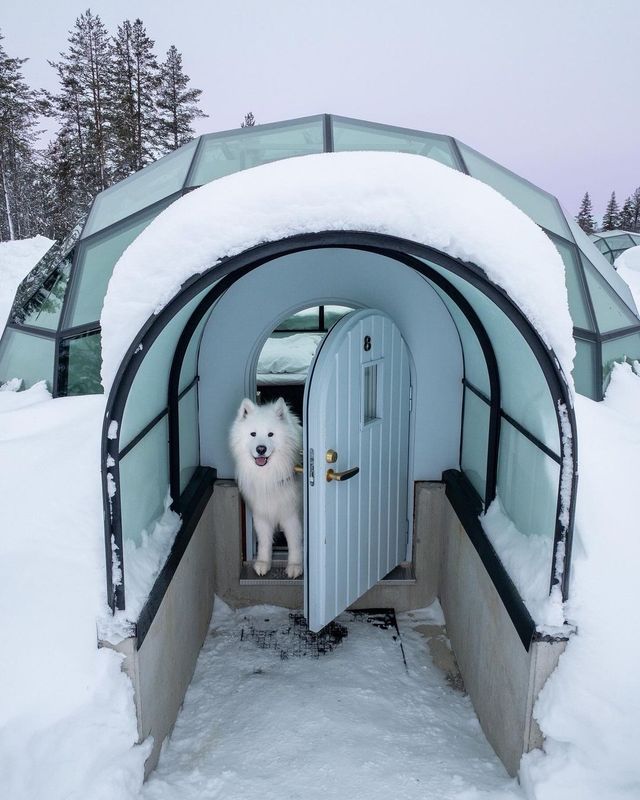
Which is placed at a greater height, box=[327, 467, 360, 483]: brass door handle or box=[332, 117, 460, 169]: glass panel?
box=[332, 117, 460, 169]: glass panel

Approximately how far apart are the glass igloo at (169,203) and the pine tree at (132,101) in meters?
22.8

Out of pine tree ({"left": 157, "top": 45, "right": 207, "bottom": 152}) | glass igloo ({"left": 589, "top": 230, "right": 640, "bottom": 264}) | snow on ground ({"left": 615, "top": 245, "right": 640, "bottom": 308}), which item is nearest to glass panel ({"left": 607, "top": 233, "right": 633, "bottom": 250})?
glass igloo ({"left": 589, "top": 230, "right": 640, "bottom": 264})

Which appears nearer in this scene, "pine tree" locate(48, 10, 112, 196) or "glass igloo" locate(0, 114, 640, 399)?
"glass igloo" locate(0, 114, 640, 399)

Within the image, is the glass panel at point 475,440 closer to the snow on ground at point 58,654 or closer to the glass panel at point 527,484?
the glass panel at point 527,484

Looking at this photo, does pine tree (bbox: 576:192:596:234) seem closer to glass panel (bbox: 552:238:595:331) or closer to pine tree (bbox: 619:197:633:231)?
pine tree (bbox: 619:197:633:231)

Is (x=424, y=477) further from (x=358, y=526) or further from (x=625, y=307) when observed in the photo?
(x=625, y=307)

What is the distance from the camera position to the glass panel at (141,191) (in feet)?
22.8

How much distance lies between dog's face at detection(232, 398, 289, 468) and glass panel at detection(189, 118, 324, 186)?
3.26m

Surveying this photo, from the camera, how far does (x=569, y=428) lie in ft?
A: 9.16

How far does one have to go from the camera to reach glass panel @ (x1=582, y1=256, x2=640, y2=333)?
21.4 ft

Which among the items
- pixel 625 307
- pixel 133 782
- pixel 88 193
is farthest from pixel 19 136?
pixel 133 782

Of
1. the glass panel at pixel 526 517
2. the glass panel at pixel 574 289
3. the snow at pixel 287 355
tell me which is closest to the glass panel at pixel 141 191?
the snow at pixel 287 355

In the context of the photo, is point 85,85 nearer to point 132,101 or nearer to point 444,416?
point 132,101

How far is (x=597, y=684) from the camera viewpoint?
2.89m
